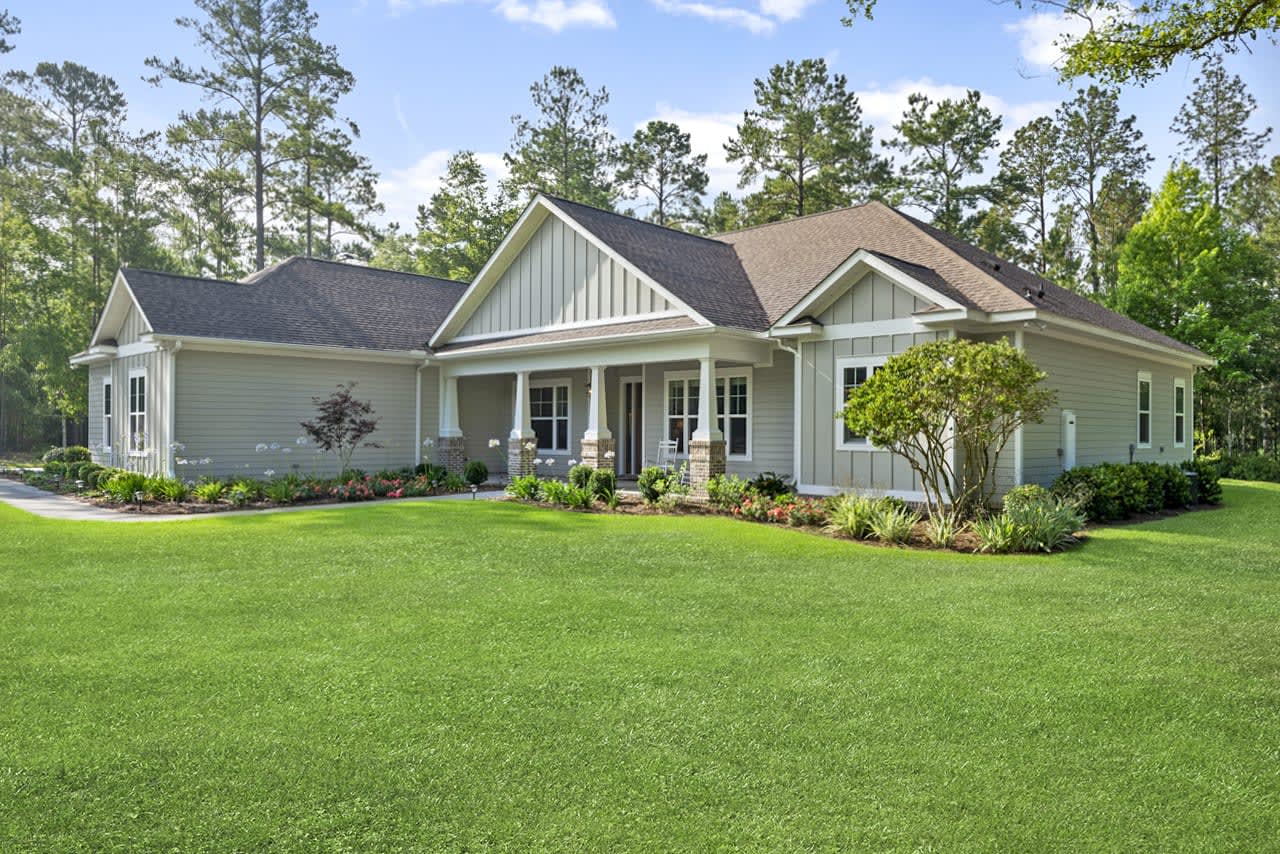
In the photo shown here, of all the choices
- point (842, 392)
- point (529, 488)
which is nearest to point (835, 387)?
point (842, 392)

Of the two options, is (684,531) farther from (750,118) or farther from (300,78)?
(300,78)

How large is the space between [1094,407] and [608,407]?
9.68 metres

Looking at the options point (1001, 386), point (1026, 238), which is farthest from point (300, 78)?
point (1001, 386)

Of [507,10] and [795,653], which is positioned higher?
[507,10]

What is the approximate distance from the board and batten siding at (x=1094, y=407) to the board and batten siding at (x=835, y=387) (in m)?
1.81

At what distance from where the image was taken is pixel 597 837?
119 inches

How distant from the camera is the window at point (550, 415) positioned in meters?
19.3

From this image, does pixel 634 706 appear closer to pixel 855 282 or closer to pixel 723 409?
pixel 855 282

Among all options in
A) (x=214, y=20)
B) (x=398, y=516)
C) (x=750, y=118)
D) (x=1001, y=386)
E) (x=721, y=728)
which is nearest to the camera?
(x=721, y=728)

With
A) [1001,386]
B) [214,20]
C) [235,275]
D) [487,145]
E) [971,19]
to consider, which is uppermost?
[214,20]

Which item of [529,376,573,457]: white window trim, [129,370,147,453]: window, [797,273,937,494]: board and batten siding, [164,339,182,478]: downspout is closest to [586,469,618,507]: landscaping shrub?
[797,273,937,494]: board and batten siding

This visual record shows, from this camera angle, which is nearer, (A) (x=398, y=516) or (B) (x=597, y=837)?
(B) (x=597, y=837)

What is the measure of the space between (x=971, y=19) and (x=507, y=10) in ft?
28.0

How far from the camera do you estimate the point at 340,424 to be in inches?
650
